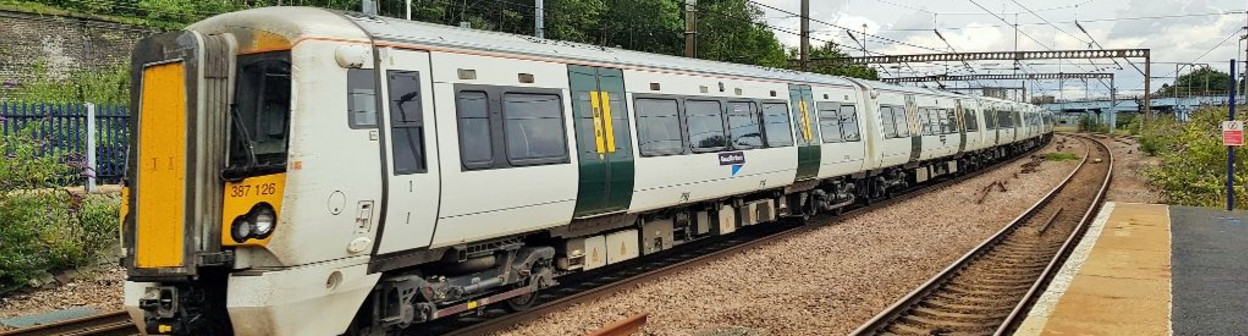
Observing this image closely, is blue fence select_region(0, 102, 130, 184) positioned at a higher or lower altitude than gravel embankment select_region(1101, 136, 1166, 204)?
higher

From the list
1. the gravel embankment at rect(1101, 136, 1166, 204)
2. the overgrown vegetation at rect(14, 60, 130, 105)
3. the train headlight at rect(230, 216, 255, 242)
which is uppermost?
the overgrown vegetation at rect(14, 60, 130, 105)

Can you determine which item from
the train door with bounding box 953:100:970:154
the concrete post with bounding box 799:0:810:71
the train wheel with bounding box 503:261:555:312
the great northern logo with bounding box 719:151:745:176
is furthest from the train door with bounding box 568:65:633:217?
the concrete post with bounding box 799:0:810:71

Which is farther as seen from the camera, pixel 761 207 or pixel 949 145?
pixel 949 145

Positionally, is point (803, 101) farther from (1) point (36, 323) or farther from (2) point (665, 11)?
(2) point (665, 11)

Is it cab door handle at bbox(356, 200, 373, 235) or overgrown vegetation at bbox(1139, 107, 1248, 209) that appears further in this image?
overgrown vegetation at bbox(1139, 107, 1248, 209)

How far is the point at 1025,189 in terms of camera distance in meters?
22.8

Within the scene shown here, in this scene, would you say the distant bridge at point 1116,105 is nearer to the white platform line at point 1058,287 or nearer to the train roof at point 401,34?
the white platform line at point 1058,287

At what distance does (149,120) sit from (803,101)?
10.2m

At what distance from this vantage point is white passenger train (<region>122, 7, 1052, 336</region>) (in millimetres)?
6102

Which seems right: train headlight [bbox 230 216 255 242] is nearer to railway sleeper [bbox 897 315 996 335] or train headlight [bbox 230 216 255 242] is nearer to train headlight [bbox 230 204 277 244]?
train headlight [bbox 230 204 277 244]

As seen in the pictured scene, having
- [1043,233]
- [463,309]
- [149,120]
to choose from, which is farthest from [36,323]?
[1043,233]

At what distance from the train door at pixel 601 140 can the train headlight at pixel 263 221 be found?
3283mm

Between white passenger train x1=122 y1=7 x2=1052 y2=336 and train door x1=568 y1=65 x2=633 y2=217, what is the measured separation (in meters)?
0.02

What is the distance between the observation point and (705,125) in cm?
1127
